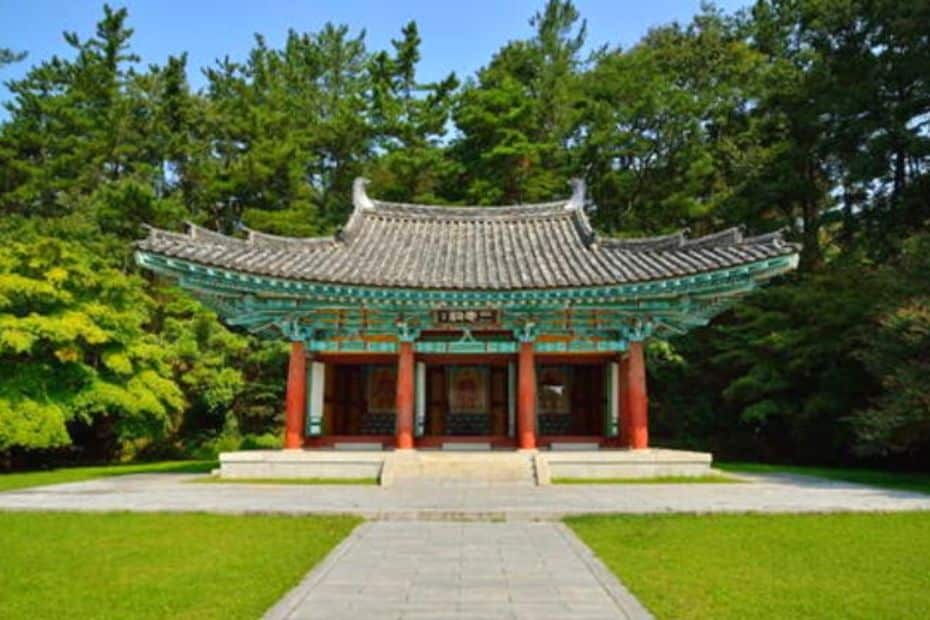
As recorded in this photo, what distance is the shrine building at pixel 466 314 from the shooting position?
14.3 m

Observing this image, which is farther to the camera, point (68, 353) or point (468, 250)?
point (68, 353)

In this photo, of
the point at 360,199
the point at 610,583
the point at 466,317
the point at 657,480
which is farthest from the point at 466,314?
the point at 610,583

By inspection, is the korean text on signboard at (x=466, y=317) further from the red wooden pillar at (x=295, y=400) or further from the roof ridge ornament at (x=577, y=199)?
the roof ridge ornament at (x=577, y=199)

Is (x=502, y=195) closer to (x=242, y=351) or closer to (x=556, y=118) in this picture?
(x=556, y=118)

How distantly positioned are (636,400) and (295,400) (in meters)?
7.38

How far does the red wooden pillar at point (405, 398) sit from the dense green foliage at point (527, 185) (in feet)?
27.8

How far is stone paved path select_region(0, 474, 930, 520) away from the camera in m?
9.59

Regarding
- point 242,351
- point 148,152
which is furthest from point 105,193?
point 242,351

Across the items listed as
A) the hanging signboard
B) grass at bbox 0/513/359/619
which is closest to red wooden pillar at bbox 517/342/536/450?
the hanging signboard

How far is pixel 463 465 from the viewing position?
14281mm

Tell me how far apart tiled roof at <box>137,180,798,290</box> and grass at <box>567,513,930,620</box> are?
615 cm

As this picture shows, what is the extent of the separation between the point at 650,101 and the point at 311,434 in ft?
68.9

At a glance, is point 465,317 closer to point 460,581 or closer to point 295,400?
point 295,400

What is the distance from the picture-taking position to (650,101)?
30047 millimetres
